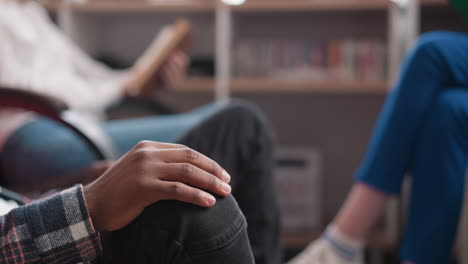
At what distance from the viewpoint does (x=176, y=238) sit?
0.50m

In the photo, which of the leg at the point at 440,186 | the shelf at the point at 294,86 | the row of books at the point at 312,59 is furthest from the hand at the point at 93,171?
the row of books at the point at 312,59

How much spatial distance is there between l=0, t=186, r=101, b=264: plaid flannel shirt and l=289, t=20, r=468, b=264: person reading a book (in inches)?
30.1

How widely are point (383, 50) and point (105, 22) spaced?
4.59 feet

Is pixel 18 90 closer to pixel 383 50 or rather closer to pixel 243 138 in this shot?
pixel 243 138

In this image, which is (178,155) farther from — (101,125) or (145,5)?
(145,5)

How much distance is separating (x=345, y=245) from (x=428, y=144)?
1.01 feet

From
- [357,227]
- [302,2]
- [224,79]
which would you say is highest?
[302,2]

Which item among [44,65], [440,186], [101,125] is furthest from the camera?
[44,65]

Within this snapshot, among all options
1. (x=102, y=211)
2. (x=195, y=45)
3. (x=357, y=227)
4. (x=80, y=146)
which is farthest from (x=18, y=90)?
(x=195, y=45)

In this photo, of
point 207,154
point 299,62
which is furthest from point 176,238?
point 299,62

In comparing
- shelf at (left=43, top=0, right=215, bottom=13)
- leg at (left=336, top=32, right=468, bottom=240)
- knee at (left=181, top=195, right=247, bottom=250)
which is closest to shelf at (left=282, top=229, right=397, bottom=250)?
leg at (left=336, top=32, right=468, bottom=240)

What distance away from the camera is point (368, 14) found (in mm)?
2404

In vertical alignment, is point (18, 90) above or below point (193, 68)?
above

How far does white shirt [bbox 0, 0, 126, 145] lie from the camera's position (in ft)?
4.64
